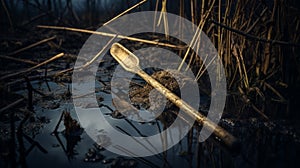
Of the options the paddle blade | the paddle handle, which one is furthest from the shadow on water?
the paddle blade

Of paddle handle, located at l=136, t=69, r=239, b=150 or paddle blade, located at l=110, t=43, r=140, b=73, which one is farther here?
paddle blade, located at l=110, t=43, r=140, b=73

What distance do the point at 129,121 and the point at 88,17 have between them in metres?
6.58

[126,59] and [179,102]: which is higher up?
[126,59]

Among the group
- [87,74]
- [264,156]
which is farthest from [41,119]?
[264,156]

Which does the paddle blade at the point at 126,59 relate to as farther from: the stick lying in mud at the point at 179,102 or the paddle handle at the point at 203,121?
the paddle handle at the point at 203,121

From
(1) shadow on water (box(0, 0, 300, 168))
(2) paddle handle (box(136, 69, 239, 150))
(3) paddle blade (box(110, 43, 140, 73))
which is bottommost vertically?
(1) shadow on water (box(0, 0, 300, 168))

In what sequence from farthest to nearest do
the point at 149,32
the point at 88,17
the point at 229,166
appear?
the point at 88,17 → the point at 149,32 → the point at 229,166

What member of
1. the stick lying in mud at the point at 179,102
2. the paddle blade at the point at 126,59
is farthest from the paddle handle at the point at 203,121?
the paddle blade at the point at 126,59

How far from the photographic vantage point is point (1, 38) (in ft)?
16.1

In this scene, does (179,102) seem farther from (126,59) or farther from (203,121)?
(126,59)

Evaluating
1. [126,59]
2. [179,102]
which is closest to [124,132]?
[179,102]

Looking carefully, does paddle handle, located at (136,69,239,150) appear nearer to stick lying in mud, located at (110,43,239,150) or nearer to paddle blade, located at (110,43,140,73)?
stick lying in mud, located at (110,43,239,150)

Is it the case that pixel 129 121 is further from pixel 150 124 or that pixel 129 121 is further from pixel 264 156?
pixel 264 156

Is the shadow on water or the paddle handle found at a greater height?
the paddle handle
